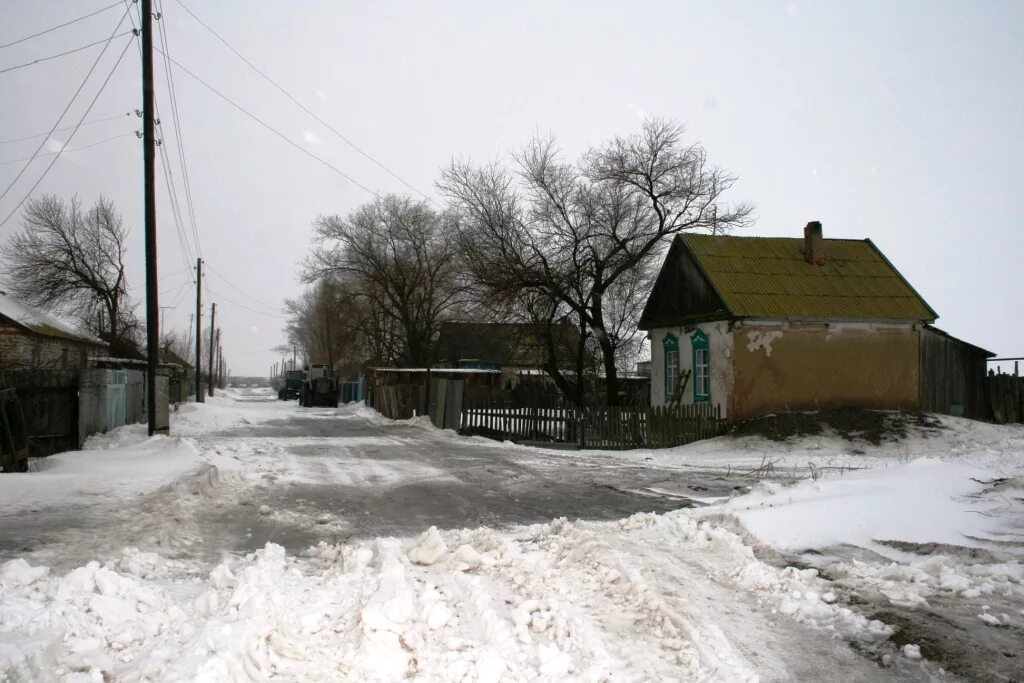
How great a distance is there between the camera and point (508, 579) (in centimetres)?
584

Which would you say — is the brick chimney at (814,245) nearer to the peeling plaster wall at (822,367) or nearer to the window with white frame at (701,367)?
the peeling plaster wall at (822,367)

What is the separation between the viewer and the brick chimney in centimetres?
2364

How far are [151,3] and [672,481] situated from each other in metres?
15.4

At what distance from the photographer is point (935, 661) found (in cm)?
449

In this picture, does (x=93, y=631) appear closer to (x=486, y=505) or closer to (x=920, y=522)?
(x=486, y=505)

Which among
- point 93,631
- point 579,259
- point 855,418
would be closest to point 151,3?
point 579,259

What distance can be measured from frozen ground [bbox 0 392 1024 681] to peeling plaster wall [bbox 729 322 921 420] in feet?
30.3

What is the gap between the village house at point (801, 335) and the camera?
67.4 feet

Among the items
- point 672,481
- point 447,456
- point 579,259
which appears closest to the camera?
point 672,481

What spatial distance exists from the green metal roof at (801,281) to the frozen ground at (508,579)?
33.7 feet

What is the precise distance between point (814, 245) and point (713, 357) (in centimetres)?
573

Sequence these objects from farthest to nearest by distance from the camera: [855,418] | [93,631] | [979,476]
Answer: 1. [855,418]
2. [979,476]
3. [93,631]

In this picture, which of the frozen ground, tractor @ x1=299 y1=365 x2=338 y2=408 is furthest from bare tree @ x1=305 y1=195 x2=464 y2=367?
the frozen ground

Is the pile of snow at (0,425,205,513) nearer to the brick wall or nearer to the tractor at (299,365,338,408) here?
the brick wall
